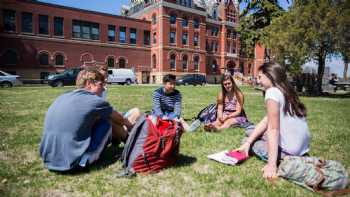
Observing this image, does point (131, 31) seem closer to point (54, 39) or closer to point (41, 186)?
point (54, 39)

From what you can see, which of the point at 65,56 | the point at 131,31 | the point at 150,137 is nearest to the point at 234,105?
the point at 150,137

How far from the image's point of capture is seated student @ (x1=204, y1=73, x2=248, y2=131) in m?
6.64

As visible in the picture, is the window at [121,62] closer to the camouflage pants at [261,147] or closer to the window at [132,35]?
the window at [132,35]

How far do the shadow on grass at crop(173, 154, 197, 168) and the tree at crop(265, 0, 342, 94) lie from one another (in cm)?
1715

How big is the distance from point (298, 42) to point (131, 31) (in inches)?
1197

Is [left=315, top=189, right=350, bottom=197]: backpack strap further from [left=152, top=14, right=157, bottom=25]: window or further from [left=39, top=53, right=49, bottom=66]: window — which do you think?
[left=152, top=14, right=157, bottom=25]: window

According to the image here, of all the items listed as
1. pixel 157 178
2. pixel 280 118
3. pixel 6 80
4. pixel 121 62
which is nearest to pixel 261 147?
pixel 280 118

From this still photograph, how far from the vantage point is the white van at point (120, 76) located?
32.5m

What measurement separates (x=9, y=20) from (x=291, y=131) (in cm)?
3921

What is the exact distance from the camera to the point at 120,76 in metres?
33.2

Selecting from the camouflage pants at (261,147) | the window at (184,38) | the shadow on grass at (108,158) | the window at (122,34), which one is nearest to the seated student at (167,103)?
the shadow on grass at (108,158)

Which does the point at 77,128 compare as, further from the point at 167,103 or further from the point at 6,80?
the point at 6,80

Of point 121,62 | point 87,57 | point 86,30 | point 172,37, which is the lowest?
point 121,62

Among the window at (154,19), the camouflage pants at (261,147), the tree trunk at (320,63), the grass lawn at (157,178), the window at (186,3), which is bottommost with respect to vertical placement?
the grass lawn at (157,178)
